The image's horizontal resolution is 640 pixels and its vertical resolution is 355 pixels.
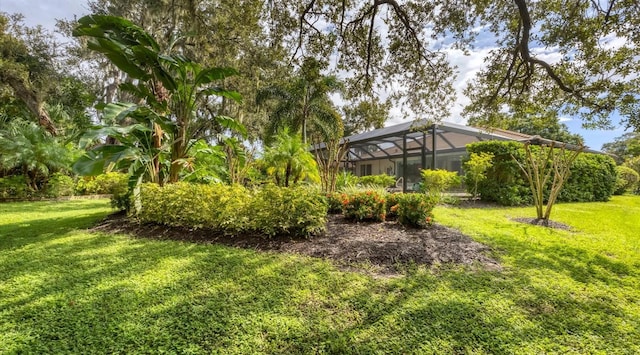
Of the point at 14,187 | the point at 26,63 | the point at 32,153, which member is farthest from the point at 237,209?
the point at 26,63

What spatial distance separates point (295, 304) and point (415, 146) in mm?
15487

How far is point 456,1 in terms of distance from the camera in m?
5.39

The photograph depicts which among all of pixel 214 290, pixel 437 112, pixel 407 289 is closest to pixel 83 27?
pixel 214 290

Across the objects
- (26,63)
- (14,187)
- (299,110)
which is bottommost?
(14,187)

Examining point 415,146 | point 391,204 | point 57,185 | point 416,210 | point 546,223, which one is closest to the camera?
point 416,210

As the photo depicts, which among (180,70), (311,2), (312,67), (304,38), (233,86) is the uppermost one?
(233,86)

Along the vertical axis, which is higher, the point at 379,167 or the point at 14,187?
the point at 379,167

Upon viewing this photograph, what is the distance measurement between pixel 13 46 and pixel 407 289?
16.5 meters

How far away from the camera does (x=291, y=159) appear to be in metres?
8.60

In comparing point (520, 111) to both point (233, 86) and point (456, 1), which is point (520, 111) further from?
point (233, 86)

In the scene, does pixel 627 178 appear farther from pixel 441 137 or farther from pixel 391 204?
pixel 391 204

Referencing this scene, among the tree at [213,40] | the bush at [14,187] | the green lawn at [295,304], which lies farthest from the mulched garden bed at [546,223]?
the bush at [14,187]

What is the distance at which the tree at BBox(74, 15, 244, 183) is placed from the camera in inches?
194

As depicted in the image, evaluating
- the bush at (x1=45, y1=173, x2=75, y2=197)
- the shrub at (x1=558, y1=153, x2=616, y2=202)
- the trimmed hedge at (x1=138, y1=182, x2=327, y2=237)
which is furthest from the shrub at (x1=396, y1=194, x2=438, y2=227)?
the bush at (x1=45, y1=173, x2=75, y2=197)
